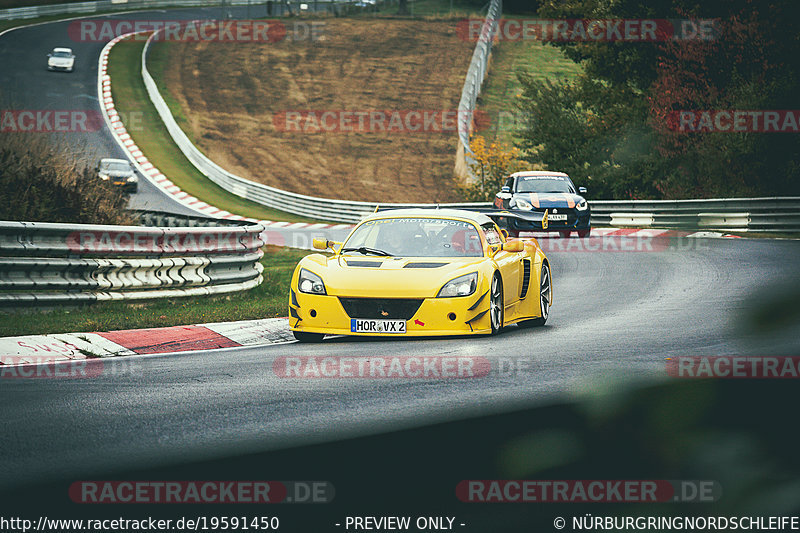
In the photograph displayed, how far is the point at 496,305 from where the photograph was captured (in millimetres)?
10477

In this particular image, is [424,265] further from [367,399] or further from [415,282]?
[367,399]

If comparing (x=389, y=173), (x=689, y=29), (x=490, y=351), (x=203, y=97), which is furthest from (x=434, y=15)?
(x=490, y=351)

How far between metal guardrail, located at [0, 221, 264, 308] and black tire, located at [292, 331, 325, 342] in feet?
9.55

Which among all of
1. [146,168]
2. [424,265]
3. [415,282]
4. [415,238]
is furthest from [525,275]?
[146,168]

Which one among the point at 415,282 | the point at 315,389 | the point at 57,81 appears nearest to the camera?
the point at 315,389

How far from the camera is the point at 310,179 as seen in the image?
46.3 meters

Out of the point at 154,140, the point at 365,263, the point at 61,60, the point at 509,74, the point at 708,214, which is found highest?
the point at 61,60

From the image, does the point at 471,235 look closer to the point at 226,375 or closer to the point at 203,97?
the point at 226,375

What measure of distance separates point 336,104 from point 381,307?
50.5 m

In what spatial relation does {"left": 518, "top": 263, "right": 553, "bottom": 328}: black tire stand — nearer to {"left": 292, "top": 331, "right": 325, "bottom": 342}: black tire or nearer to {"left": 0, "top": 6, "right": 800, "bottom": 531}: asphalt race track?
{"left": 0, "top": 6, "right": 800, "bottom": 531}: asphalt race track

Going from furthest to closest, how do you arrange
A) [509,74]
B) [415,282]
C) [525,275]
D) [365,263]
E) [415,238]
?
1. [509,74]
2. [525,275]
3. [415,238]
4. [365,263]
5. [415,282]

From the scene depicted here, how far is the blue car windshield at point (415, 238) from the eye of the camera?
435 inches

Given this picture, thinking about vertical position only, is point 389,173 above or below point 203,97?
below

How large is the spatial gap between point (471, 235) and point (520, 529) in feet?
31.0
